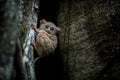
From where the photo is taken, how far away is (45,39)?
6.32 meters

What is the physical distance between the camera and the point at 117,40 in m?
6.04

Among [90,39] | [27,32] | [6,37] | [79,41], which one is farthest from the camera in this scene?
[79,41]

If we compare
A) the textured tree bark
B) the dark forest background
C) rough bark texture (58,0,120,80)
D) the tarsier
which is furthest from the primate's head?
the textured tree bark

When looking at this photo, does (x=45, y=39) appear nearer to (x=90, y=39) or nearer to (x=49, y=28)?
(x=49, y=28)

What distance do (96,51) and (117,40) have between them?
55cm

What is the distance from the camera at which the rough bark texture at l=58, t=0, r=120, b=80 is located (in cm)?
611

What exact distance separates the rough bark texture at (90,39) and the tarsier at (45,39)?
412mm

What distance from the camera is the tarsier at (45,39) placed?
626cm

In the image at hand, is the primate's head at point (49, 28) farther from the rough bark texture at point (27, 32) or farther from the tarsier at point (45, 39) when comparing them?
the rough bark texture at point (27, 32)

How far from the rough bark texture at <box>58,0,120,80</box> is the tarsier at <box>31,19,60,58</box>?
1.35 feet

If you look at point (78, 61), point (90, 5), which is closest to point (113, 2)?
point (90, 5)

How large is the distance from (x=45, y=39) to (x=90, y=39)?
105 centimetres

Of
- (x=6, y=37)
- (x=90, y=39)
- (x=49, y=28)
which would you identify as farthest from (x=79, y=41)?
(x=6, y=37)

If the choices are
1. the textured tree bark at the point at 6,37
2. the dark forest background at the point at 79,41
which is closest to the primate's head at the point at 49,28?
the dark forest background at the point at 79,41
